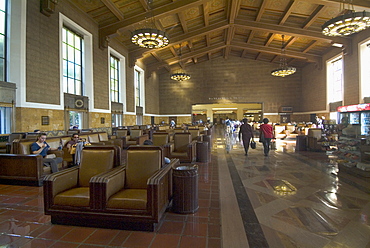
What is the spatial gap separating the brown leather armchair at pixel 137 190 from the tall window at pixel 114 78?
41.4 feet

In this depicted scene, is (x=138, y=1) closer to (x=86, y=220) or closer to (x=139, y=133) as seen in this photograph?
(x=139, y=133)

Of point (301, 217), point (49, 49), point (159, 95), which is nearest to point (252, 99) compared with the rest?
point (159, 95)

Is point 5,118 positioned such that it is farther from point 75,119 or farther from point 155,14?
point 155,14

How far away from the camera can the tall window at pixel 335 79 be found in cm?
1595

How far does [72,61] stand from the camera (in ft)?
34.1

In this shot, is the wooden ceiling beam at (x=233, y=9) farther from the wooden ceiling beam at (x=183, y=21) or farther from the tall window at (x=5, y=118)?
the tall window at (x=5, y=118)

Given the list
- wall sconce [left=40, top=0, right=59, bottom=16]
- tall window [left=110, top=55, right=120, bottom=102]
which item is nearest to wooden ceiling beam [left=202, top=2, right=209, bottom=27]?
tall window [left=110, top=55, right=120, bottom=102]

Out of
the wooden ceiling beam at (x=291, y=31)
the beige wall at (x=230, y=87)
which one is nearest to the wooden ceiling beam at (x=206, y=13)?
the wooden ceiling beam at (x=291, y=31)

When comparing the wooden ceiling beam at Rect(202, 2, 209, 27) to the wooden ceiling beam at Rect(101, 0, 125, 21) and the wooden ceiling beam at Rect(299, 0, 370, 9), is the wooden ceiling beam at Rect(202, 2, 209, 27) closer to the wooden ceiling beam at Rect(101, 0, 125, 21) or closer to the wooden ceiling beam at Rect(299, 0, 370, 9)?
the wooden ceiling beam at Rect(101, 0, 125, 21)

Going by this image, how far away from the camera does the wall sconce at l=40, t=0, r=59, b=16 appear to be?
7879 millimetres

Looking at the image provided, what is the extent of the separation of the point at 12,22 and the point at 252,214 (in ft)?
31.4

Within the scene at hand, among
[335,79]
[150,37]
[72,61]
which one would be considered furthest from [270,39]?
[72,61]

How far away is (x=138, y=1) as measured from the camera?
10.4 m

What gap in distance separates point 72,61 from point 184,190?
10.4m
